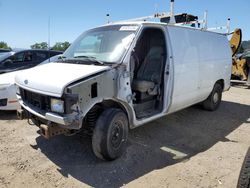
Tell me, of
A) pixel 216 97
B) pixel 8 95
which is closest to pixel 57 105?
pixel 8 95

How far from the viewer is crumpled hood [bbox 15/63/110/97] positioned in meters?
3.42

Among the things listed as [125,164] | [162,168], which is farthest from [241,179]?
[125,164]

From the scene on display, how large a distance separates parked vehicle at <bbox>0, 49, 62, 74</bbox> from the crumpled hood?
14.1 feet

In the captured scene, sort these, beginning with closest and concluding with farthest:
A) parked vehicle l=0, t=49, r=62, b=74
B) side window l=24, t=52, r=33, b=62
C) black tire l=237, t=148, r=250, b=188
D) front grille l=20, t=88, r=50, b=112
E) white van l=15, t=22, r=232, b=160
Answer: black tire l=237, t=148, r=250, b=188
white van l=15, t=22, r=232, b=160
front grille l=20, t=88, r=50, b=112
parked vehicle l=0, t=49, r=62, b=74
side window l=24, t=52, r=33, b=62

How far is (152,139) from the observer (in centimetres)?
508

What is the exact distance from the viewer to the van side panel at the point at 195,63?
5.23 m

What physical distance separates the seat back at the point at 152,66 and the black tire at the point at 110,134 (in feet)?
4.57

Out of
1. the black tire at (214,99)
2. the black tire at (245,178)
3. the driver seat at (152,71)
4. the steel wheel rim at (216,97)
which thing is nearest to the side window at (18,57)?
the driver seat at (152,71)

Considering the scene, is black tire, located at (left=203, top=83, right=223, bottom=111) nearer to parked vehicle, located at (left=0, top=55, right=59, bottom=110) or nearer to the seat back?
the seat back

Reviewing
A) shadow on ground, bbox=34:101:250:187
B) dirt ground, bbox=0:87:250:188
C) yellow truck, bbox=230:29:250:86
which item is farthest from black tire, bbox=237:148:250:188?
yellow truck, bbox=230:29:250:86

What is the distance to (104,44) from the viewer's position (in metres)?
4.55

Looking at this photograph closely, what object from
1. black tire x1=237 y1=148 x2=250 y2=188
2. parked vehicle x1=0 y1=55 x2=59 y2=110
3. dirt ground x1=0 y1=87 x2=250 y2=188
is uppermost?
parked vehicle x1=0 y1=55 x2=59 y2=110

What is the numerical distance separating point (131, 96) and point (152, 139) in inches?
48.9

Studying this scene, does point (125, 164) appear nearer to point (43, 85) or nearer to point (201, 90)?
point (43, 85)
